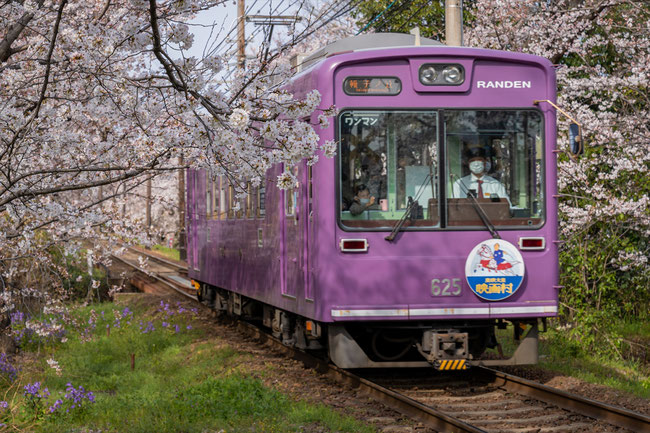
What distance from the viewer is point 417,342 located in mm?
8578

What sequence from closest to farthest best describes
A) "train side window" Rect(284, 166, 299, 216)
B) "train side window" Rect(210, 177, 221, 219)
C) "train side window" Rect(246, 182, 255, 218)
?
1. "train side window" Rect(284, 166, 299, 216)
2. "train side window" Rect(246, 182, 255, 218)
3. "train side window" Rect(210, 177, 221, 219)

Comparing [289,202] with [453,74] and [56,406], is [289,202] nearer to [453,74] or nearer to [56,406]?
[453,74]

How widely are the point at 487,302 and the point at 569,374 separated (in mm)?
1759

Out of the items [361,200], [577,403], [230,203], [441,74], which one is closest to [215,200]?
[230,203]

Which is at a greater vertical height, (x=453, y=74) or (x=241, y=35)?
(x=241, y=35)

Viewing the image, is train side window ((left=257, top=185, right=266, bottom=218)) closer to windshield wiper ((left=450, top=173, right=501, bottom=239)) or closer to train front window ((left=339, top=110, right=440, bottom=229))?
train front window ((left=339, top=110, right=440, bottom=229))

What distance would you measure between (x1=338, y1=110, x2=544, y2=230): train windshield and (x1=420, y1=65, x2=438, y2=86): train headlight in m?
0.31

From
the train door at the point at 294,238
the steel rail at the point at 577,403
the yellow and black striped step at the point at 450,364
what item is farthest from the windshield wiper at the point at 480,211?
the train door at the point at 294,238

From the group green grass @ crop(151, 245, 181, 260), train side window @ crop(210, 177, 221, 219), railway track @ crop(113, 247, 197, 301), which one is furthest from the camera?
green grass @ crop(151, 245, 181, 260)

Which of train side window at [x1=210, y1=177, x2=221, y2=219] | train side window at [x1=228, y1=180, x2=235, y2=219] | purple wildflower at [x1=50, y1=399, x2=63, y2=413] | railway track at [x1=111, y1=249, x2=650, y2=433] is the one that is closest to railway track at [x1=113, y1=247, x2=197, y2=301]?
train side window at [x1=210, y1=177, x2=221, y2=219]

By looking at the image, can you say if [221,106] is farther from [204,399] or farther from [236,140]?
[204,399]

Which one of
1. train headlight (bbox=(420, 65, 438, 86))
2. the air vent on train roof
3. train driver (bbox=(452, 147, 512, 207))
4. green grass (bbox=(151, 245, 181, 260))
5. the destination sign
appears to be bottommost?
green grass (bbox=(151, 245, 181, 260))

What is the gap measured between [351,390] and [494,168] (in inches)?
99.4

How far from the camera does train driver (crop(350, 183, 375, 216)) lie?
27.0 ft
